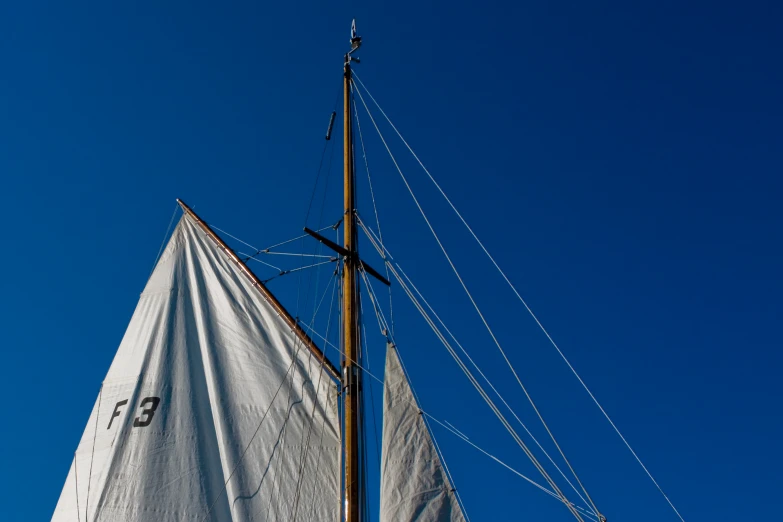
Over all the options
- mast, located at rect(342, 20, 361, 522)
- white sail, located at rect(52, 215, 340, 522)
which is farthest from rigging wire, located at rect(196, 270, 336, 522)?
mast, located at rect(342, 20, 361, 522)

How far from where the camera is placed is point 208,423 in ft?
55.3

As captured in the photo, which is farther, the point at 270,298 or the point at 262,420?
the point at 270,298

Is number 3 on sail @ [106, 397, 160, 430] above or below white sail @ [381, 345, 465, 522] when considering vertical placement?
above

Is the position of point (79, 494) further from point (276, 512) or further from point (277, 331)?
point (277, 331)

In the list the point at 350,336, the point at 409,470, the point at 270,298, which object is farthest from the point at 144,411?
the point at 409,470

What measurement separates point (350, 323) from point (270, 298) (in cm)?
369

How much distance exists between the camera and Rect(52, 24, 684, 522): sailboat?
46.6 ft

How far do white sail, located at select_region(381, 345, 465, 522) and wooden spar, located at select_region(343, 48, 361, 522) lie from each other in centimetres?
70

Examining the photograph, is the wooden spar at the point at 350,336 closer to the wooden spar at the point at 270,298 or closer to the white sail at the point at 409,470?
the white sail at the point at 409,470

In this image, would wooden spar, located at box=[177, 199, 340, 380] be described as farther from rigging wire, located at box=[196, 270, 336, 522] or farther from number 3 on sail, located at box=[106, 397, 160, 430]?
number 3 on sail, located at box=[106, 397, 160, 430]

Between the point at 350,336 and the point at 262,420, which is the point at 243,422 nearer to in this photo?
the point at 262,420

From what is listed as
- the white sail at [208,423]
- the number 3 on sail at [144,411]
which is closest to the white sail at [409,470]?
the white sail at [208,423]

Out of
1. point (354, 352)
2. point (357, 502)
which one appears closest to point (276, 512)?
point (357, 502)

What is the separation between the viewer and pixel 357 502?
13.7m
